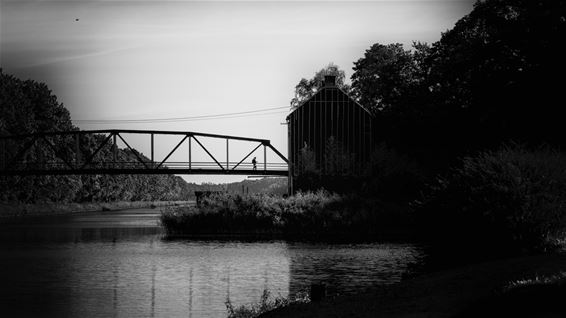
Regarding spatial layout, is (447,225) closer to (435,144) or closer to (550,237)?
(550,237)

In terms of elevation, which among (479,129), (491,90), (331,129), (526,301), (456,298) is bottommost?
(456,298)

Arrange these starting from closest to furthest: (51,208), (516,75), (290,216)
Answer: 1. (516,75)
2. (290,216)
3. (51,208)

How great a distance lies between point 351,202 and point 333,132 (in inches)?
698

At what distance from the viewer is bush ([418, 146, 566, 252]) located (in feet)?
92.7

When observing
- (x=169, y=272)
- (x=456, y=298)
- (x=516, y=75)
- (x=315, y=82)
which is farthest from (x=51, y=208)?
(x=456, y=298)

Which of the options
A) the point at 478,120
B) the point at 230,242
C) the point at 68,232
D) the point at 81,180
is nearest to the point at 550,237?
the point at 478,120

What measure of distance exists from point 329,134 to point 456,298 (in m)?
59.5

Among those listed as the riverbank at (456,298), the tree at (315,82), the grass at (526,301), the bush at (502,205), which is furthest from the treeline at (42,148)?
the grass at (526,301)

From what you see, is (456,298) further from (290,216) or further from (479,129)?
(290,216)

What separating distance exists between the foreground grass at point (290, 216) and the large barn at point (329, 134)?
603 inches

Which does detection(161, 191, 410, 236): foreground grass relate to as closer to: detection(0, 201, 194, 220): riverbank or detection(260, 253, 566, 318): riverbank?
detection(260, 253, 566, 318): riverbank

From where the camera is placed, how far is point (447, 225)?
29.4 m

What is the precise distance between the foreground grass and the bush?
27.1 meters

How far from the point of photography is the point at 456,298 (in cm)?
1738
